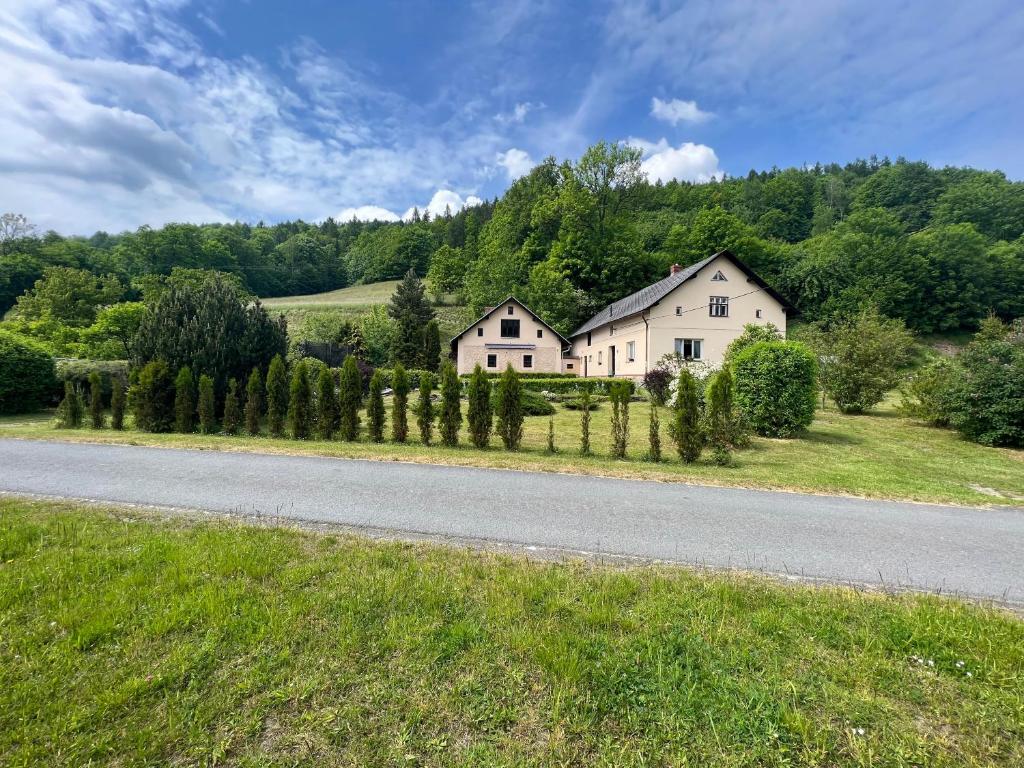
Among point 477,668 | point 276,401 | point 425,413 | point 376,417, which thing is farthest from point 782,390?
point 276,401

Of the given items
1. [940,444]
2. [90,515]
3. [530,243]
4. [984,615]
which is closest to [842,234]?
[530,243]

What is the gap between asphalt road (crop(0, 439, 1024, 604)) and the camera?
163 inches

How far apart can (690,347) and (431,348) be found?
66.0 ft

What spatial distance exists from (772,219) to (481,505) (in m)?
70.4

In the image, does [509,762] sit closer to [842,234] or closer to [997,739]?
[997,739]

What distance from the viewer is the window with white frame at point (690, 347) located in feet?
83.8

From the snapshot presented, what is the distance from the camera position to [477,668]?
7.89ft

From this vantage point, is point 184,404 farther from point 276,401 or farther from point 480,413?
point 480,413

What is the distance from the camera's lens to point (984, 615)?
3.04 meters

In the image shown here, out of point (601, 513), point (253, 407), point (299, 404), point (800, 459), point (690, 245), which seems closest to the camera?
point (601, 513)

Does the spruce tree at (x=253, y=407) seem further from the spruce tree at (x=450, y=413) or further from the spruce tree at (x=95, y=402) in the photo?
the spruce tree at (x=450, y=413)

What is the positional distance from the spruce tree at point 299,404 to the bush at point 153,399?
4.52 meters

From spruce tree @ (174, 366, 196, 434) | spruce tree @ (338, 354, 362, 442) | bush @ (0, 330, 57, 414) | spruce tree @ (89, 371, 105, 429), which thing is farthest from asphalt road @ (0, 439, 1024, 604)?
bush @ (0, 330, 57, 414)

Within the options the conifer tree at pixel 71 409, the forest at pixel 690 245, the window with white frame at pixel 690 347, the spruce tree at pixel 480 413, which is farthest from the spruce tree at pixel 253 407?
the forest at pixel 690 245
